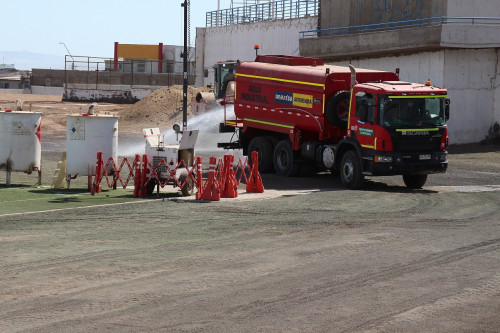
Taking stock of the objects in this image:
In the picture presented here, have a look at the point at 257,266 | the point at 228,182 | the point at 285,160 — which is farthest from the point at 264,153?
the point at 257,266

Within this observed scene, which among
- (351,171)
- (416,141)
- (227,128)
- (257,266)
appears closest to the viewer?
(257,266)

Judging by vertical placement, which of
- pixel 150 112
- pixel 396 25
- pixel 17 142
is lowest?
pixel 17 142

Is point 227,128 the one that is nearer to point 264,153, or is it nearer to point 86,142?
point 264,153

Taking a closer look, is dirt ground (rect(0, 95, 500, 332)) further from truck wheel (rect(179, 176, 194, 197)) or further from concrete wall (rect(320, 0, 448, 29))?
concrete wall (rect(320, 0, 448, 29))

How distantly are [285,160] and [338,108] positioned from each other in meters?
3.05

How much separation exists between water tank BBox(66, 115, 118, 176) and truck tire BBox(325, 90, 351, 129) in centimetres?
657

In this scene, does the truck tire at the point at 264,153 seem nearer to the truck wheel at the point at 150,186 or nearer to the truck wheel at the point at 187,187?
the truck wheel at the point at 187,187

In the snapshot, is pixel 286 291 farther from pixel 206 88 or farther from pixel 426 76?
pixel 206 88

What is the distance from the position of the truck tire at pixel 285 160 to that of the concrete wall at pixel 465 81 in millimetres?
13148

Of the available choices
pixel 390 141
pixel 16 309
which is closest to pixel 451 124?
pixel 390 141

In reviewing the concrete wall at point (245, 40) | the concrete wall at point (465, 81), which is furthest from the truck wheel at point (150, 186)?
the concrete wall at point (245, 40)

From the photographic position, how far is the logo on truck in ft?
85.9

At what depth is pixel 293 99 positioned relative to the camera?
1057 inches

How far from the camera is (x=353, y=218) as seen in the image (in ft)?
60.7
